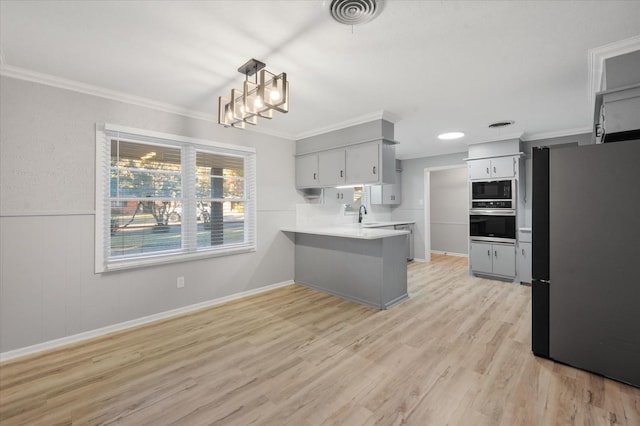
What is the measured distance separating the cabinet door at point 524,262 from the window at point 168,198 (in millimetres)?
4328

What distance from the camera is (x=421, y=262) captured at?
6445mm

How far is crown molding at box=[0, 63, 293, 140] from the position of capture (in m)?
2.45

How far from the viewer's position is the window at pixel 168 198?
2.97m

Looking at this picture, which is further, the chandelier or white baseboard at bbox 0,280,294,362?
white baseboard at bbox 0,280,294,362

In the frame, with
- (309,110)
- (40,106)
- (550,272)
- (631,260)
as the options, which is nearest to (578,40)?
(631,260)

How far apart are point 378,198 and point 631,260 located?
461cm

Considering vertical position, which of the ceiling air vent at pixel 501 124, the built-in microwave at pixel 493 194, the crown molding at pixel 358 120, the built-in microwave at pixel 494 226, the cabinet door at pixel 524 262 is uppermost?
the ceiling air vent at pixel 501 124

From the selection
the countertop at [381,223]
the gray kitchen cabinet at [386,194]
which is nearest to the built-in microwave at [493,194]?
the countertop at [381,223]

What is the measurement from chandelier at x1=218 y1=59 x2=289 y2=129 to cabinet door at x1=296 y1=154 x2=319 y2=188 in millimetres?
2008

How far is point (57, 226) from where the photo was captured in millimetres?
2660

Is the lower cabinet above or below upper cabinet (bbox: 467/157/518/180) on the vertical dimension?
below

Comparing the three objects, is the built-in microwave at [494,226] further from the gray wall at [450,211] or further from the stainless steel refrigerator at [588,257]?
the stainless steel refrigerator at [588,257]

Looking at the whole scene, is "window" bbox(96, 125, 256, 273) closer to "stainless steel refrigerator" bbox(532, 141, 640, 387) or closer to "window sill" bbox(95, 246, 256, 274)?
"window sill" bbox(95, 246, 256, 274)

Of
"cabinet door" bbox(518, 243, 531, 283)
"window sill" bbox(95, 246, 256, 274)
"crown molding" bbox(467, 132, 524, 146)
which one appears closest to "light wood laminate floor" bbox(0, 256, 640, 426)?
"window sill" bbox(95, 246, 256, 274)
